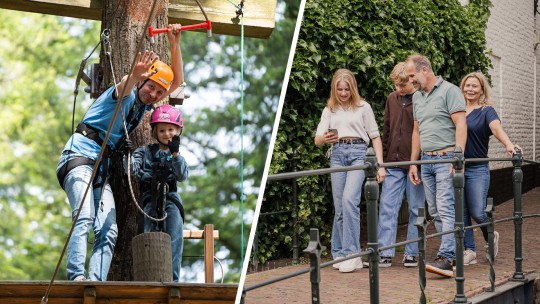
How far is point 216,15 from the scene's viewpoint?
4.58 metres

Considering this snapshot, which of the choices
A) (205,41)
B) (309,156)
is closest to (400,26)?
(309,156)

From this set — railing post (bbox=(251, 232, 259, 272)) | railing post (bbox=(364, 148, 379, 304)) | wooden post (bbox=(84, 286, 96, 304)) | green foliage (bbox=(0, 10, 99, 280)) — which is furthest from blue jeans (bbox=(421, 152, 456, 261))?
green foliage (bbox=(0, 10, 99, 280))

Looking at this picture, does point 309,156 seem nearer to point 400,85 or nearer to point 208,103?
point 400,85

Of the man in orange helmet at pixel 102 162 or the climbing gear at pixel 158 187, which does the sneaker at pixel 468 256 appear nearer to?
the climbing gear at pixel 158 187

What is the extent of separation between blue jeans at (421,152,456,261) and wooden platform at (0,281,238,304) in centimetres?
293

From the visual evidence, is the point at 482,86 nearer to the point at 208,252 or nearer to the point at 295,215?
the point at 295,215

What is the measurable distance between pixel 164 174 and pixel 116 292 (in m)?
0.79

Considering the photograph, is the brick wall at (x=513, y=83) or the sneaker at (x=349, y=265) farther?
the brick wall at (x=513, y=83)

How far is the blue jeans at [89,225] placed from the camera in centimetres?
367

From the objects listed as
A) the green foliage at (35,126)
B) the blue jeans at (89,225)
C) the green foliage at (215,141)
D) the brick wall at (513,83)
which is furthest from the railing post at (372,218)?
the green foliage at (35,126)

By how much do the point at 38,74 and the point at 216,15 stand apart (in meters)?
9.56

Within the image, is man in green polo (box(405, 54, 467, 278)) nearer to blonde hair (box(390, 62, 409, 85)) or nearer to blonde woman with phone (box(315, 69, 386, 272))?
blonde hair (box(390, 62, 409, 85))

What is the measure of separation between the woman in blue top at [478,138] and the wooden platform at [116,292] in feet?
11.1

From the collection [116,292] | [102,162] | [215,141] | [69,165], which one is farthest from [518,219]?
[215,141]
